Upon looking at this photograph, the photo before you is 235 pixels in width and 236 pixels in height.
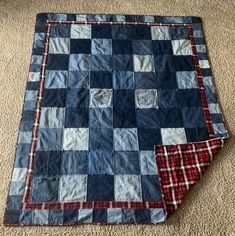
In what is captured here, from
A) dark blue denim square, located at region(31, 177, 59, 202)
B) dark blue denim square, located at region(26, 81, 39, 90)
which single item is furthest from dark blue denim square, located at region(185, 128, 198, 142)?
dark blue denim square, located at region(26, 81, 39, 90)

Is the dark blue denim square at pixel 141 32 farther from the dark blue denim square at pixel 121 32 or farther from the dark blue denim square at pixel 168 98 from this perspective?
the dark blue denim square at pixel 168 98

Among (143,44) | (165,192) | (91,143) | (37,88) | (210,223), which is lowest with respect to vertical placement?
(210,223)

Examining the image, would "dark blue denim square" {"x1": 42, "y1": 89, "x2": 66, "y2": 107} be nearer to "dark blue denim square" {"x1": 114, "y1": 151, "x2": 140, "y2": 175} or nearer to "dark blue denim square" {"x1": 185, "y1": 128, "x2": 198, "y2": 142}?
"dark blue denim square" {"x1": 114, "y1": 151, "x2": 140, "y2": 175}

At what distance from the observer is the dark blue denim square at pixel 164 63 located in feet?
5.01

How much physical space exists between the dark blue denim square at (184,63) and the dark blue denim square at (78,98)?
439 mm

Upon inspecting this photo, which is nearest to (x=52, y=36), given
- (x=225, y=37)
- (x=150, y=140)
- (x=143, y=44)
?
(x=143, y=44)

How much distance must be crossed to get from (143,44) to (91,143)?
23.0 inches

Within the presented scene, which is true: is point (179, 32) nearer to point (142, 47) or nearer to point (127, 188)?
point (142, 47)

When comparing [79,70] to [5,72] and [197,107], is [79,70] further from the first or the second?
[197,107]

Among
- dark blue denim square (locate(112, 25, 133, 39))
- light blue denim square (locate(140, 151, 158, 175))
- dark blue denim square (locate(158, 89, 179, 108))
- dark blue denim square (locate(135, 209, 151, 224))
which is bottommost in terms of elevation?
dark blue denim square (locate(135, 209, 151, 224))

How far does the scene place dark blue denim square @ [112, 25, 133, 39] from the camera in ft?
5.33

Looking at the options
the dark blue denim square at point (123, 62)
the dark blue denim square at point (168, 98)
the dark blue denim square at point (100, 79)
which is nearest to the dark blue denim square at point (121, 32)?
→ the dark blue denim square at point (123, 62)

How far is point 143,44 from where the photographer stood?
1.60 meters

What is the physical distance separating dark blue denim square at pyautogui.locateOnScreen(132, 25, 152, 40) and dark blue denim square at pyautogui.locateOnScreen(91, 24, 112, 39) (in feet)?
0.39
